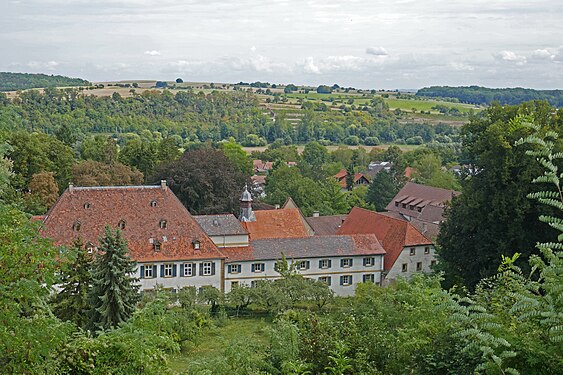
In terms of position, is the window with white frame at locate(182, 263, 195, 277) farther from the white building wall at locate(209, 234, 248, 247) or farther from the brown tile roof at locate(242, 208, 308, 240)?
the brown tile roof at locate(242, 208, 308, 240)

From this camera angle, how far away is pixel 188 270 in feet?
113

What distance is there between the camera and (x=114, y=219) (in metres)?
34.8

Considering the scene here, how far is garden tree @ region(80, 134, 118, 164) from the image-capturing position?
187 ft

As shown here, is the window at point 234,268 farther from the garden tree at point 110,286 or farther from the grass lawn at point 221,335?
the garden tree at point 110,286

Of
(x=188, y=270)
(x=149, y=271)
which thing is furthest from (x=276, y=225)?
(x=149, y=271)

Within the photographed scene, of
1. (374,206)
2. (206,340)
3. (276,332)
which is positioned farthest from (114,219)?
(374,206)

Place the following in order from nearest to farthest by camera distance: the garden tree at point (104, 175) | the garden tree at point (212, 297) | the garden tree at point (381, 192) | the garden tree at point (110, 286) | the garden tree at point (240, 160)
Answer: the garden tree at point (110, 286) → the garden tree at point (212, 297) → the garden tree at point (104, 175) → the garden tree at point (381, 192) → the garden tree at point (240, 160)

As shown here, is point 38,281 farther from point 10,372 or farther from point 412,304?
point 412,304

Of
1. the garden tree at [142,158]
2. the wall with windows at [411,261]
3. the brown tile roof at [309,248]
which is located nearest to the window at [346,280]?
the brown tile roof at [309,248]

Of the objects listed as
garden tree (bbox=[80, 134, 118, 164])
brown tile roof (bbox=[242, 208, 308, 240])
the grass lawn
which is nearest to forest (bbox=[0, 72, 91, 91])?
garden tree (bbox=[80, 134, 118, 164])

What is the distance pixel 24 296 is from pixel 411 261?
31875 mm

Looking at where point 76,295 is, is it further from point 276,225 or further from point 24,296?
point 24,296

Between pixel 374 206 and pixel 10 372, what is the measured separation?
5731cm

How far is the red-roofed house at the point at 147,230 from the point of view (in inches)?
1332
